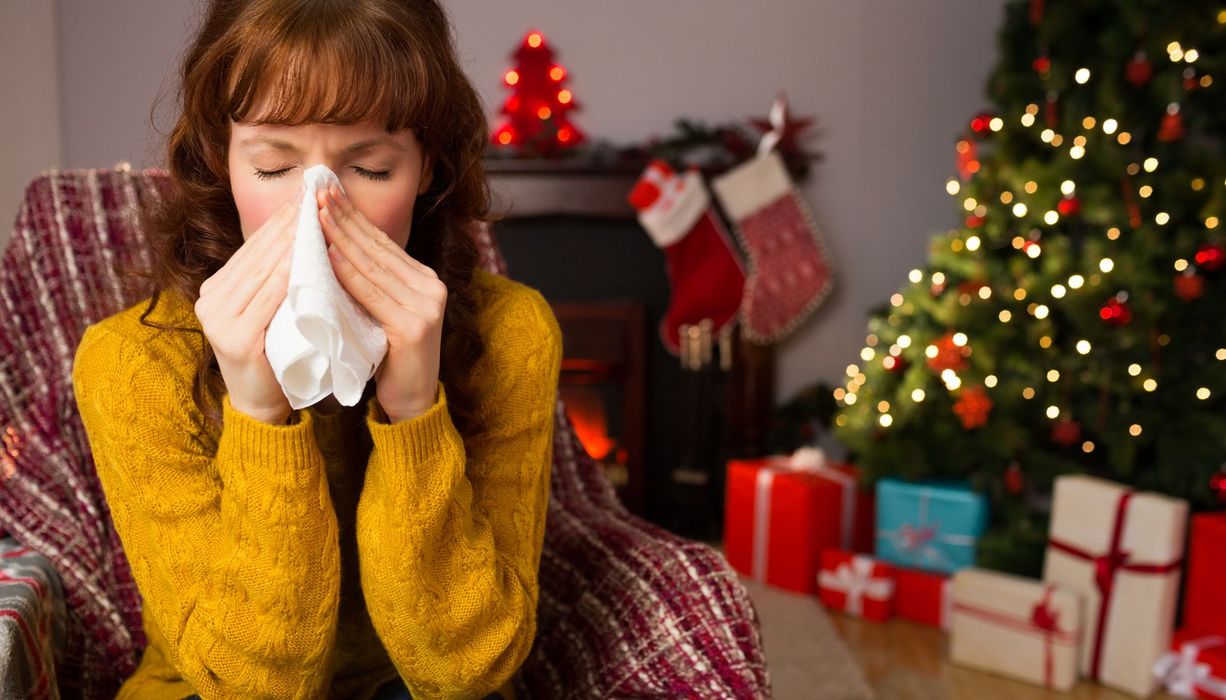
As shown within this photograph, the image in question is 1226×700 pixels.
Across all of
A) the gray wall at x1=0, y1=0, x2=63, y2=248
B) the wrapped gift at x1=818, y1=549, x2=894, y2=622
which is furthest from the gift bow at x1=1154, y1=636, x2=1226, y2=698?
the gray wall at x1=0, y1=0, x2=63, y2=248

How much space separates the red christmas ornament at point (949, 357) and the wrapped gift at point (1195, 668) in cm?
79

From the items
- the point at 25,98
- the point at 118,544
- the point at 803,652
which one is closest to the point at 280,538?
the point at 118,544

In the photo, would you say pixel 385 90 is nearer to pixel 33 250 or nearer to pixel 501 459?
pixel 501 459

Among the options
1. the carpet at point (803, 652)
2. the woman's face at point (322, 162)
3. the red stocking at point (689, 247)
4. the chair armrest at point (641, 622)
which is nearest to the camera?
the woman's face at point (322, 162)

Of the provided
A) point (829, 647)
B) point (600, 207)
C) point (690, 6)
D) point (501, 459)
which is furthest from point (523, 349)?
point (690, 6)

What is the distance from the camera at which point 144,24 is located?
130 inches

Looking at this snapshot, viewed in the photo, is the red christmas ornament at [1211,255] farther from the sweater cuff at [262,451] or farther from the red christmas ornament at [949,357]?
the sweater cuff at [262,451]

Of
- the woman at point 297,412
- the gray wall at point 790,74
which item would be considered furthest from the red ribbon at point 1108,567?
the woman at point 297,412

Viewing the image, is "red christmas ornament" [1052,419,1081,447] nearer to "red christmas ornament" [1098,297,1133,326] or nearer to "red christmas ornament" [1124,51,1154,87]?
"red christmas ornament" [1098,297,1133,326]

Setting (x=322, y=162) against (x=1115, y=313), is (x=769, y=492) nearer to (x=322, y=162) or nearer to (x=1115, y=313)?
(x=1115, y=313)

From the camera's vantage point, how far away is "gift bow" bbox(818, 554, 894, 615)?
2734 mm

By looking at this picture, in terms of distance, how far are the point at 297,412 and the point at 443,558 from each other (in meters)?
0.19

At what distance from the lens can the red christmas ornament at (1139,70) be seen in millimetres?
2574

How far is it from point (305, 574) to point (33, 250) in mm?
746
